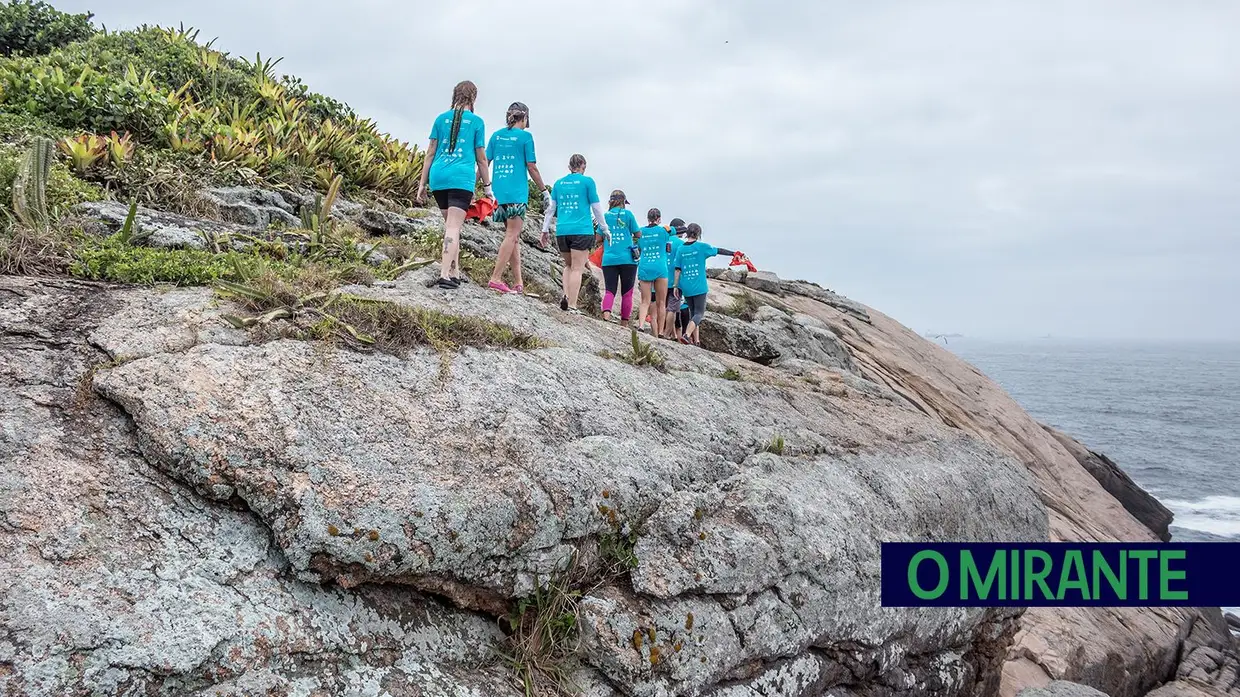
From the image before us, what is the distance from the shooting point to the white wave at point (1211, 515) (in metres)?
29.7

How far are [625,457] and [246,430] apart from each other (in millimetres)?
2495

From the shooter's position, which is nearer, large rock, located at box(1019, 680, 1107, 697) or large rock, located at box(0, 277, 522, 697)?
large rock, located at box(0, 277, 522, 697)

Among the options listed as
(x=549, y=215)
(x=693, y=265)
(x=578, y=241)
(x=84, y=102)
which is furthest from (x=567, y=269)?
(x=84, y=102)

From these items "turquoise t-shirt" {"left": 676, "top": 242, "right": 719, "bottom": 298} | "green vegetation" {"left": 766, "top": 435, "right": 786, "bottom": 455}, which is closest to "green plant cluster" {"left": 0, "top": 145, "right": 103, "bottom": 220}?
"green vegetation" {"left": 766, "top": 435, "right": 786, "bottom": 455}

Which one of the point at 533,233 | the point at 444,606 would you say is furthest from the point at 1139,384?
the point at 444,606

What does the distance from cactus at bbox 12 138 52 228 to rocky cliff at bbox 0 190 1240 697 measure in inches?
26.7

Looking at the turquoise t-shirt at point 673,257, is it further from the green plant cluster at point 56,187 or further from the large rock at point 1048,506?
the green plant cluster at point 56,187

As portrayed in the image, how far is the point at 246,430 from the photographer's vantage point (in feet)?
13.9

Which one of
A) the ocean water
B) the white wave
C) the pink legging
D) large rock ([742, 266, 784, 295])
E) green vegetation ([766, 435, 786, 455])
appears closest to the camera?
green vegetation ([766, 435, 786, 455])

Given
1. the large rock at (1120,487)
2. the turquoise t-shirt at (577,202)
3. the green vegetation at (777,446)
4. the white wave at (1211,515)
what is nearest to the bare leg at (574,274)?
the turquoise t-shirt at (577,202)

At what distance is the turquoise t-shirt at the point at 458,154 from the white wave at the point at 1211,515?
33301 millimetres

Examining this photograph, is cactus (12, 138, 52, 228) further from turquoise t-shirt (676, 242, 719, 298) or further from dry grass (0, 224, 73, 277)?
turquoise t-shirt (676, 242, 719, 298)

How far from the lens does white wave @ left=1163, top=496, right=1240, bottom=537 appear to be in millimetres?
29703

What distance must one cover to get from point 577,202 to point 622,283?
6.38 feet
